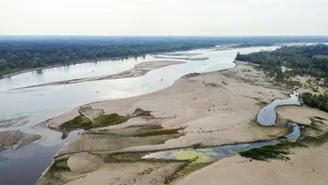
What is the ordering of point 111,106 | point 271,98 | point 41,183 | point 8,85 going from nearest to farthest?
point 41,183
point 111,106
point 271,98
point 8,85

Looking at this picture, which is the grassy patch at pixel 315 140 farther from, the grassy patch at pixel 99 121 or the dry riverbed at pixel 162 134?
the grassy patch at pixel 99 121

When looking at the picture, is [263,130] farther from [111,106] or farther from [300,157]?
[111,106]

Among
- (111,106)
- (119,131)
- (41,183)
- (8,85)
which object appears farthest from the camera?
(8,85)

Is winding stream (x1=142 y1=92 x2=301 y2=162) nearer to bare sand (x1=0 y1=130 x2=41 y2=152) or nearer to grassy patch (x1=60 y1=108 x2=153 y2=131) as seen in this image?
grassy patch (x1=60 y1=108 x2=153 y2=131)

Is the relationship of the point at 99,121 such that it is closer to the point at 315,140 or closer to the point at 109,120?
the point at 109,120

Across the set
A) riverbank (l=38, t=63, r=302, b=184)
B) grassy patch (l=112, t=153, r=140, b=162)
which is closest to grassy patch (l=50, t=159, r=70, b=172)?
riverbank (l=38, t=63, r=302, b=184)

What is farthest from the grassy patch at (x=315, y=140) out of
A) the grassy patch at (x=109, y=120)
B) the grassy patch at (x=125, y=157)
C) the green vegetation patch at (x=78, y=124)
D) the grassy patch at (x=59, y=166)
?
the green vegetation patch at (x=78, y=124)

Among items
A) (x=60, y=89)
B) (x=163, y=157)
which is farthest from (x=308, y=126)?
(x=60, y=89)
